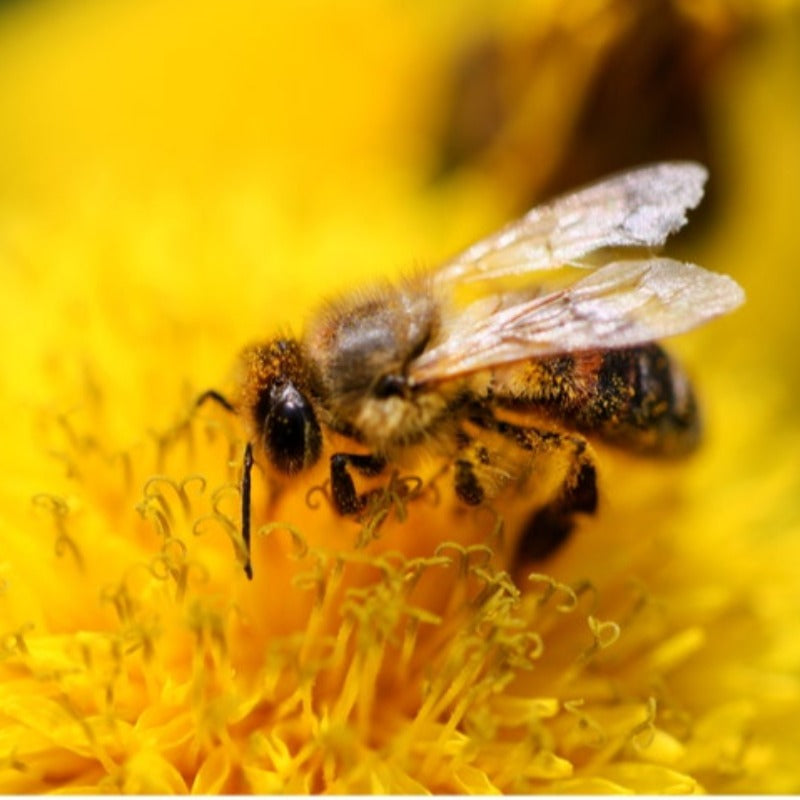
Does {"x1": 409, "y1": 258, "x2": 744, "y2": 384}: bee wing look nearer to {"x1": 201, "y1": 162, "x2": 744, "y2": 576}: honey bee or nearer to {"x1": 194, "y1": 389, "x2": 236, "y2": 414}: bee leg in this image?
{"x1": 201, "y1": 162, "x2": 744, "y2": 576}: honey bee

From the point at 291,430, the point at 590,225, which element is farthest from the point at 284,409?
the point at 590,225

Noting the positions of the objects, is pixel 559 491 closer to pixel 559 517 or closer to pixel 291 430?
pixel 559 517

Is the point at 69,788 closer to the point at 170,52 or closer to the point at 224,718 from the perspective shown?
the point at 224,718

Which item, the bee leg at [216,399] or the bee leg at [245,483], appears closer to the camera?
the bee leg at [245,483]

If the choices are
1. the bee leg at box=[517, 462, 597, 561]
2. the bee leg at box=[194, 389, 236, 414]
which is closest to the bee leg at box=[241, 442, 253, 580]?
the bee leg at box=[194, 389, 236, 414]

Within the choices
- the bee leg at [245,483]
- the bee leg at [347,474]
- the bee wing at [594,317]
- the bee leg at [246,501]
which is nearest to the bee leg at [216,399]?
the bee leg at [245,483]

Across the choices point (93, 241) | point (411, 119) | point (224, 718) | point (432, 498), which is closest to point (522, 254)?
point (432, 498)

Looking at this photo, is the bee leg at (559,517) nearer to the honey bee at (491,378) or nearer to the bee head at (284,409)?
the honey bee at (491,378)
